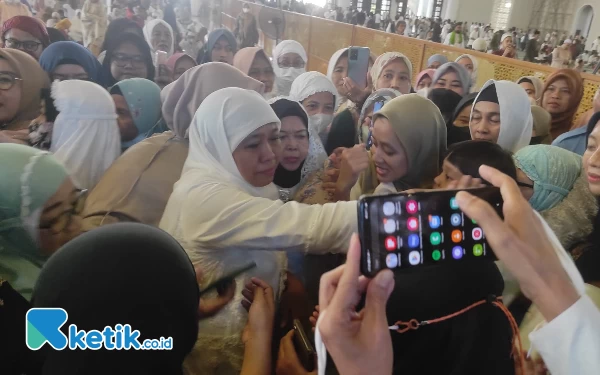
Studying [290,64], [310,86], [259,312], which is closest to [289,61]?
[290,64]

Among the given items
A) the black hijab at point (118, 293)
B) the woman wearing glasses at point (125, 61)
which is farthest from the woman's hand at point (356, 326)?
the woman wearing glasses at point (125, 61)

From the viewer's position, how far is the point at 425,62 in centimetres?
573

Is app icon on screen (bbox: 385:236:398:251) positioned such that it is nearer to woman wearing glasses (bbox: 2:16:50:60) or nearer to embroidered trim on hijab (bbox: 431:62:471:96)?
embroidered trim on hijab (bbox: 431:62:471:96)

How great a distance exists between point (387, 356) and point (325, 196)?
3.90ft

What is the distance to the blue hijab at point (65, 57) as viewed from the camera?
274cm

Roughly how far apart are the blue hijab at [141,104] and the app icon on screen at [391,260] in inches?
79.2

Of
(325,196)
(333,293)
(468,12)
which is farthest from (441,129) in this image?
(468,12)

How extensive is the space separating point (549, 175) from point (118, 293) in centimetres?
144

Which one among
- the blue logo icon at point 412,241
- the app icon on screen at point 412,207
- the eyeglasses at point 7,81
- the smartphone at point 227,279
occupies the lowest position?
the smartphone at point 227,279

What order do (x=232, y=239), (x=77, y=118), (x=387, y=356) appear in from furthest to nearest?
(x=77, y=118) → (x=232, y=239) → (x=387, y=356)

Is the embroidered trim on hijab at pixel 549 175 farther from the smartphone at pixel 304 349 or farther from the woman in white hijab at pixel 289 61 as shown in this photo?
the woman in white hijab at pixel 289 61

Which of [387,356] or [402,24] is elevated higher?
[402,24]

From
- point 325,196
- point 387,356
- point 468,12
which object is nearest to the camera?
point 387,356

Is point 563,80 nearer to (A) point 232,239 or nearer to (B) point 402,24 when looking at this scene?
(A) point 232,239
